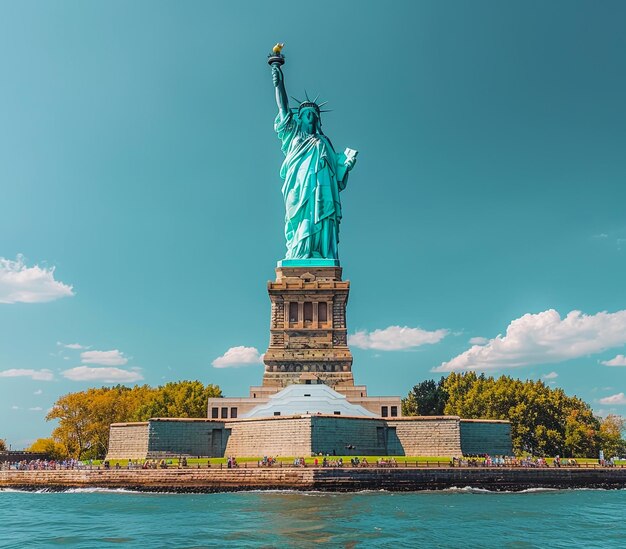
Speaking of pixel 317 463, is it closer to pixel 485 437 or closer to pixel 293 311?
pixel 485 437

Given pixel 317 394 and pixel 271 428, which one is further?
pixel 317 394

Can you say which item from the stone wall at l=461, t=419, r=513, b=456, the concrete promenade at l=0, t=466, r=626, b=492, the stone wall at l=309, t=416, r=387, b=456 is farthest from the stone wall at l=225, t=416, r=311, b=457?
the stone wall at l=461, t=419, r=513, b=456

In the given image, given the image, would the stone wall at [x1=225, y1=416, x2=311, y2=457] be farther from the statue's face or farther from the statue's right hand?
the statue's right hand

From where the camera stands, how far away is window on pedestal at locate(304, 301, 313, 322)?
74750mm

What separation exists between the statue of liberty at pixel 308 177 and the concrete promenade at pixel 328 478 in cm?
3401

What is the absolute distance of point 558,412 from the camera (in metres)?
71.8

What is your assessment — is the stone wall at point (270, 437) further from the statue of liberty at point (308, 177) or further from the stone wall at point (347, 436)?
the statue of liberty at point (308, 177)

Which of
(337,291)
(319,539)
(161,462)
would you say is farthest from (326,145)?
(319,539)

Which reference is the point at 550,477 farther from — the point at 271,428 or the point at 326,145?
the point at 326,145

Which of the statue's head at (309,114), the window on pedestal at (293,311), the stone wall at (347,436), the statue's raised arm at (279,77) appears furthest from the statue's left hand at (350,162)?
the stone wall at (347,436)

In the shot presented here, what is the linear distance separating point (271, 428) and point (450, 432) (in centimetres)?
1497

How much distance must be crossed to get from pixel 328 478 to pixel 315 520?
1404 cm

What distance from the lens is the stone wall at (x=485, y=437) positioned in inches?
2304

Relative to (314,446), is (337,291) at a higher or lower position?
higher
